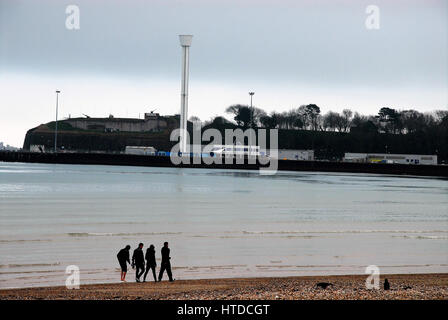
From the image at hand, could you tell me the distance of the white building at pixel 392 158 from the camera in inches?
6260

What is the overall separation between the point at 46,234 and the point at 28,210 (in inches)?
548

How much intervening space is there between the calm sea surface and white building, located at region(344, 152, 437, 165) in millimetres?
105731

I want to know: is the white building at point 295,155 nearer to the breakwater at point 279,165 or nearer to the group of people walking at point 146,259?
the breakwater at point 279,165

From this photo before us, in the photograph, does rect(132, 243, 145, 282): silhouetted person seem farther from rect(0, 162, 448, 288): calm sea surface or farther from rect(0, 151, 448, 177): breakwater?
rect(0, 151, 448, 177): breakwater

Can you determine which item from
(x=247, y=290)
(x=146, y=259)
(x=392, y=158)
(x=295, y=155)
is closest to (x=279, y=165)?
(x=295, y=155)

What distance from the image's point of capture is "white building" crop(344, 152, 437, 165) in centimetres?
15900

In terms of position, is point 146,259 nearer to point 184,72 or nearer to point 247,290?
point 247,290

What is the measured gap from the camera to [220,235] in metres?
31.7

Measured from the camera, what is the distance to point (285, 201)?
57.1 metres

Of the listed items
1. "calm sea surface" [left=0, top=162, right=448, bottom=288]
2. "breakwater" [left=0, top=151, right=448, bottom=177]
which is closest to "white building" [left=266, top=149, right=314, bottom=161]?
"breakwater" [left=0, top=151, right=448, bottom=177]

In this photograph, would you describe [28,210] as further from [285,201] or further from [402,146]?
[402,146]

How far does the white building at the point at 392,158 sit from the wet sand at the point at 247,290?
137730 mm
